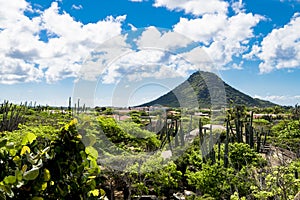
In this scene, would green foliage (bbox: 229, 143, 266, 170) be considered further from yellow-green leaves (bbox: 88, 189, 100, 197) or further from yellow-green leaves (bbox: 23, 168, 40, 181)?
yellow-green leaves (bbox: 23, 168, 40, 181)

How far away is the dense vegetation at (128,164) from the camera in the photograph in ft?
3.65

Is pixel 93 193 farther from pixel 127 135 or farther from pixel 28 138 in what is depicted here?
pixel 127 135

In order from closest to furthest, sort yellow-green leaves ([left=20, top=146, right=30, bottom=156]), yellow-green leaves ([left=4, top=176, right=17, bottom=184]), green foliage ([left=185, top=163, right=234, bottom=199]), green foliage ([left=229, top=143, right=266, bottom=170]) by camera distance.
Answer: yellow-green leaves ([left=4, top=176, right=17, bottom=184]) < yellow-green leaves ([left=20, top=146, right=30, bottom=156]) < green foliage ([left=185, top=163, right=234, bottom=199]) < green foliage ([left=229, top=143, right=266, bottom=170])

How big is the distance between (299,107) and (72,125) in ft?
74.6

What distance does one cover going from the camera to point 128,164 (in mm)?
8961

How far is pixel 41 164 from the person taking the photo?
107 centimetres

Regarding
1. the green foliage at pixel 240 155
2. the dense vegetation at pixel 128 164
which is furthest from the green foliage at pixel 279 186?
the green foliage at pixel 240 155

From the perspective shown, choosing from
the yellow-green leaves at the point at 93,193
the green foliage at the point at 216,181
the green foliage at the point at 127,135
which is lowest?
the green foliage at the point at 216,181

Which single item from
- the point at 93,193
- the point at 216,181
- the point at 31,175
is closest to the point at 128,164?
the point at 216,181

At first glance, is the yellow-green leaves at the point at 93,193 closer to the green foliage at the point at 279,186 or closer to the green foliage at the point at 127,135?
the green foliage at the point at 279,186

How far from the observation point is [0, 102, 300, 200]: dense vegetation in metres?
1.11

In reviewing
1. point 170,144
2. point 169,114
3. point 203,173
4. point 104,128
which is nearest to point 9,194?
point 203,173

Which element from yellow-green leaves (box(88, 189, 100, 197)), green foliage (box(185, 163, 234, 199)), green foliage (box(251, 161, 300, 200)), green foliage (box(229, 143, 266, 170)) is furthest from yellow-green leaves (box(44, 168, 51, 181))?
green foliage (box(229, 143, 266, 170))

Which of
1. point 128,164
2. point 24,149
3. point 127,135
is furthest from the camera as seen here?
point 127,135
